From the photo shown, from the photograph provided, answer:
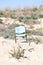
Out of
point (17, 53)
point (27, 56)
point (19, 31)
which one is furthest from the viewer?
point (19, 31)

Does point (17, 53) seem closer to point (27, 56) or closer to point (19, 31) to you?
point (27, 56)

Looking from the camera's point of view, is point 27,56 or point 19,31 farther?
point 19,31

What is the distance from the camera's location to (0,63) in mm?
9891

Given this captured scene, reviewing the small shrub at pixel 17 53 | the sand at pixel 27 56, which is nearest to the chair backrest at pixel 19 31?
the sand at pixel 27 56

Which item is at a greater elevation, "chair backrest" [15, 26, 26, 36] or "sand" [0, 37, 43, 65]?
"chair backrest" [15, 26, 26, 36]

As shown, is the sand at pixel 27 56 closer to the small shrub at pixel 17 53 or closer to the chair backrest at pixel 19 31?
the small shrub at pixel 17 53

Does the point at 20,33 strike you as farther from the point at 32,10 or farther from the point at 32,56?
the point at 32,10

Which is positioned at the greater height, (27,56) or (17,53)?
(17,53)

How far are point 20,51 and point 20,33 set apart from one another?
3339 millimetres

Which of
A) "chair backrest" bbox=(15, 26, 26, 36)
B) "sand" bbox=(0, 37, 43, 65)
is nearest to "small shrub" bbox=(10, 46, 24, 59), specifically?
"sand" bbox=(0, 37, 43, 65)

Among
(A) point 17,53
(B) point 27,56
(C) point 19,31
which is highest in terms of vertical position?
(C) point 19,31

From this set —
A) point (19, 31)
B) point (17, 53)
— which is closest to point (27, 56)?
point (17, 53)

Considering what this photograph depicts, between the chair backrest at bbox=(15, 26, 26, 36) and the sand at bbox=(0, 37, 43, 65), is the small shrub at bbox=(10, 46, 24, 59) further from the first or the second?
the chair backrest at bbox=(15, 26, 26, 36)

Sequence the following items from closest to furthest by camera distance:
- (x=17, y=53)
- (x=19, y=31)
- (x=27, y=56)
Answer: (x=17, y=53)
(x=27, y=56)
(x=19, y=31)
